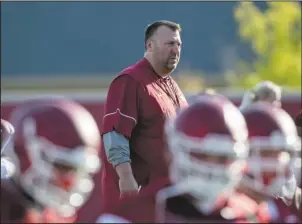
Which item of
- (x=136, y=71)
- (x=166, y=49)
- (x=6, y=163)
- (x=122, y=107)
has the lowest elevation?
(x=6, y=163)

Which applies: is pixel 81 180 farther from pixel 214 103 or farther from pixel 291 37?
pixel 291 37

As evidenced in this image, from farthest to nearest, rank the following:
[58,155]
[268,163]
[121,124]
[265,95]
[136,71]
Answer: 1. [265,95]
2. [136,71]
3. [121,124]
4. [268,163]
5. [58,155]

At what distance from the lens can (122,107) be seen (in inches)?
201

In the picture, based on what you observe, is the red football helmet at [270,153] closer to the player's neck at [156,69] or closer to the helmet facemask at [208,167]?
the helmet facemask at [208,167]

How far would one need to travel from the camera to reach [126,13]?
23609 millimetres

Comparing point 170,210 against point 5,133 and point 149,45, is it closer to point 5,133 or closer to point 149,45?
point 5,133

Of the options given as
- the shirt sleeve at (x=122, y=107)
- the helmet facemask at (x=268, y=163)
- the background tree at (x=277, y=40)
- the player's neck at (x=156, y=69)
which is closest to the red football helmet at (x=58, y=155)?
the helmet facemask at (x=268, y=163)

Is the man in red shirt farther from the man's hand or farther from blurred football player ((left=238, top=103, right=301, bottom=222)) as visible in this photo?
blurred football player ((left=238, top=103, right=301, bottom=222))

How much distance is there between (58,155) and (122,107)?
5.49 ft

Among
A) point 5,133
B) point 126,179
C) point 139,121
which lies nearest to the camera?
point 5,133

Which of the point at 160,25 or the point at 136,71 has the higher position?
the point at 160,25

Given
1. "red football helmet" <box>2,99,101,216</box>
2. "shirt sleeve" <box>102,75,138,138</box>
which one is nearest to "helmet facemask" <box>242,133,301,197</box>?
"red football helmet" <box>2,99,101,216</box>

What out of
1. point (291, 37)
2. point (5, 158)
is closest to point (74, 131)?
point (5, 158)

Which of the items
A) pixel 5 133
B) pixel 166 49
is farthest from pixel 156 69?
pixel 5 133
